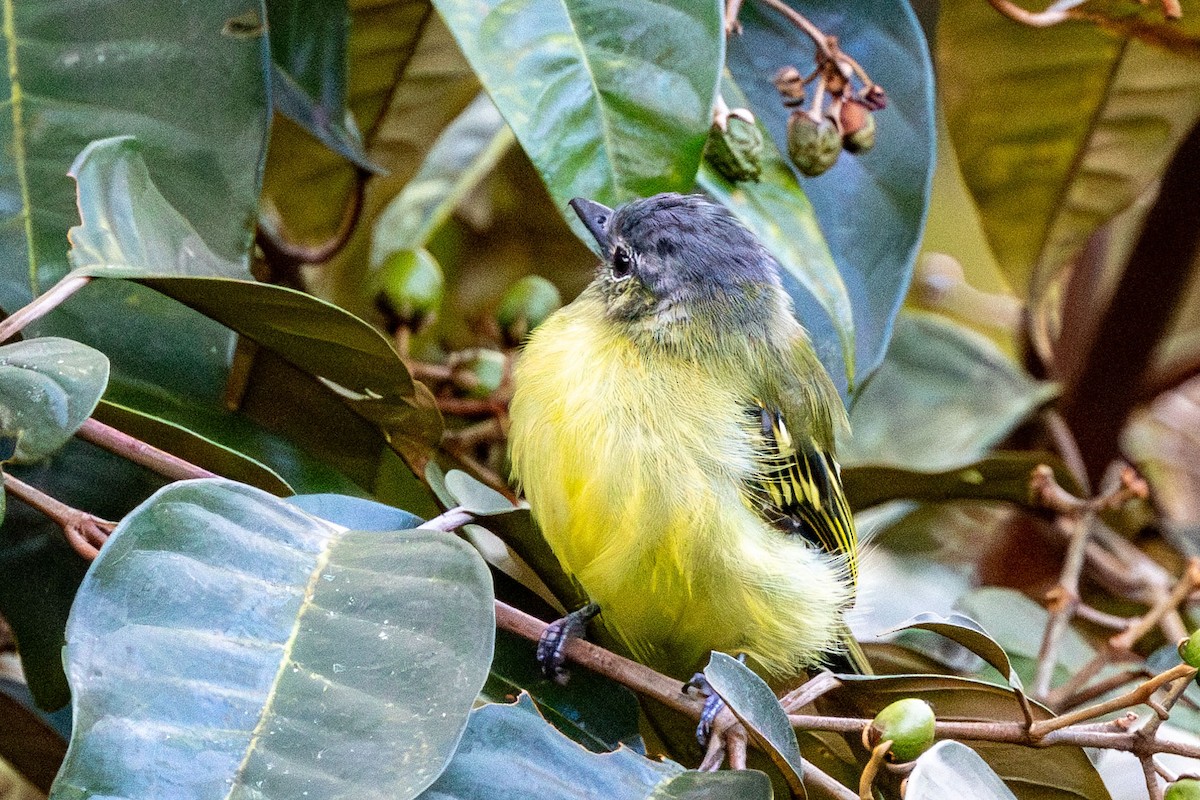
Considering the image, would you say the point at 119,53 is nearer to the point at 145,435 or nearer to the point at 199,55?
the point at 199,55

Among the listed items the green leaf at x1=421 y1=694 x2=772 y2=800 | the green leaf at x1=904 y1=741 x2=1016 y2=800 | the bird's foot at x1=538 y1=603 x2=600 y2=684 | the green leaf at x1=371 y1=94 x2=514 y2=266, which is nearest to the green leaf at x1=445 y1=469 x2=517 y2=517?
the bird's foot at x1=538 y1=603 x2=600 y2=684

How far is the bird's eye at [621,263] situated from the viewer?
185 cm

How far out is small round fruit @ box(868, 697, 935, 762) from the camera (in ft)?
3.35

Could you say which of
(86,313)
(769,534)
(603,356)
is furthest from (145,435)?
(769,534)

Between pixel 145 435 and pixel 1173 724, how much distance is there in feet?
5.08

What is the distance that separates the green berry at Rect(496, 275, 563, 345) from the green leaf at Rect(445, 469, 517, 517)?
0.75 m

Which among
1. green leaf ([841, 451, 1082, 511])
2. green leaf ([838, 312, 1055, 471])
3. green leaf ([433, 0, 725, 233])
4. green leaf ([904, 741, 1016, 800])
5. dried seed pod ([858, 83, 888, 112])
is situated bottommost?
green leaf ([838, 312, 1055, 471])

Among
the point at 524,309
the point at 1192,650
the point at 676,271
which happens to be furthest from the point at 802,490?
the point at 1192,650

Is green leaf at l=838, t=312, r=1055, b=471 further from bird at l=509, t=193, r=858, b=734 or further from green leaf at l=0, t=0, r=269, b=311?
green leaf at l=0, t=0, r=269, b=311

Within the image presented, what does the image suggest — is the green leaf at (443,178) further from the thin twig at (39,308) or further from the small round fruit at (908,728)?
the small round fruit at (908,728)

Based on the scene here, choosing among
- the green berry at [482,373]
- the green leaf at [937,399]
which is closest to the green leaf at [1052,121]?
the green leaf at [937,399]

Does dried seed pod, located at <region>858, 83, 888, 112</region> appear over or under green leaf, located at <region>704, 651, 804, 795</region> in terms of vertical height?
over

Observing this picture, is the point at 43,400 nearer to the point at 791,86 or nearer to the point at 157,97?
the point at 157,97

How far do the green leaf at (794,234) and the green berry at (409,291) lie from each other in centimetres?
60
